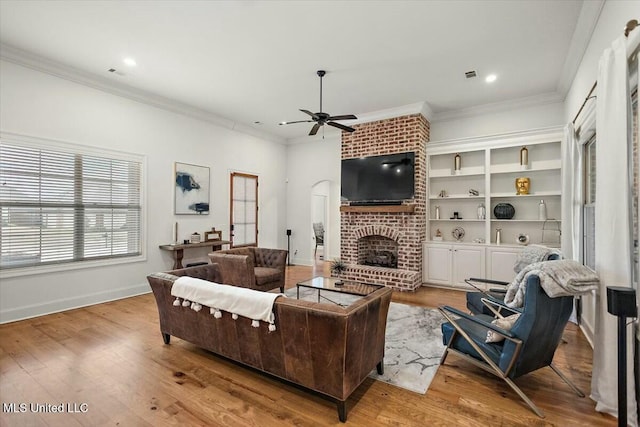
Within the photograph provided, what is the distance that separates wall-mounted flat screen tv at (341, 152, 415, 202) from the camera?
18.8 feet

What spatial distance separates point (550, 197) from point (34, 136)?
7827mm

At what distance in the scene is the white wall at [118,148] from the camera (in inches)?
155

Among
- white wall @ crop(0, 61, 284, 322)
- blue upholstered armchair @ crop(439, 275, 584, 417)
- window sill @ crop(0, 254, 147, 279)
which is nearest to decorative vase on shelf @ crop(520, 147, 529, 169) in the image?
blue upholstered armchair @ crop(439, 275, 584, 417)

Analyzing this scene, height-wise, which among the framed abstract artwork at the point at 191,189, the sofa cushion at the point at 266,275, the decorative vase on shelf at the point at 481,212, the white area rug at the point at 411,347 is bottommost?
the white area rug at the point at 411,347

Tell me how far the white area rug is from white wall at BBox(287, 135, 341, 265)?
3.53 metres

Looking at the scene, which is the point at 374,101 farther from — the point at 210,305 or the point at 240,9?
the point at 210,305

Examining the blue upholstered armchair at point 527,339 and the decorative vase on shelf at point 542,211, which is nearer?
the blue upholstered armchair at point 527,339

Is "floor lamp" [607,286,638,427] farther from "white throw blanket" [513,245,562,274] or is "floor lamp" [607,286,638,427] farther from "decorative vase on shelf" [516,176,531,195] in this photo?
"decorative vase on shelf" [516,176,531,195]

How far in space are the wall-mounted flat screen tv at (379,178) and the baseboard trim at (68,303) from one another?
423 cm

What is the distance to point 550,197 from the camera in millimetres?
5172

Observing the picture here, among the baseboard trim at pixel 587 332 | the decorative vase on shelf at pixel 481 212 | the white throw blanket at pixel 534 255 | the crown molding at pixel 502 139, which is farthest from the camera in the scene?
the decorative vase on shelf at pixel 481 212

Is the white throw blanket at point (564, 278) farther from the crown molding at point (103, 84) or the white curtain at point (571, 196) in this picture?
the crown molding at point (103, 84)

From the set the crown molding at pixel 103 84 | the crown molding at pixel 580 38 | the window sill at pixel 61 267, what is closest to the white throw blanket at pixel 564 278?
the crown molding at pixel 580 38

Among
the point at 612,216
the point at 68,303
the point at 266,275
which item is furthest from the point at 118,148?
the point at 612,216
